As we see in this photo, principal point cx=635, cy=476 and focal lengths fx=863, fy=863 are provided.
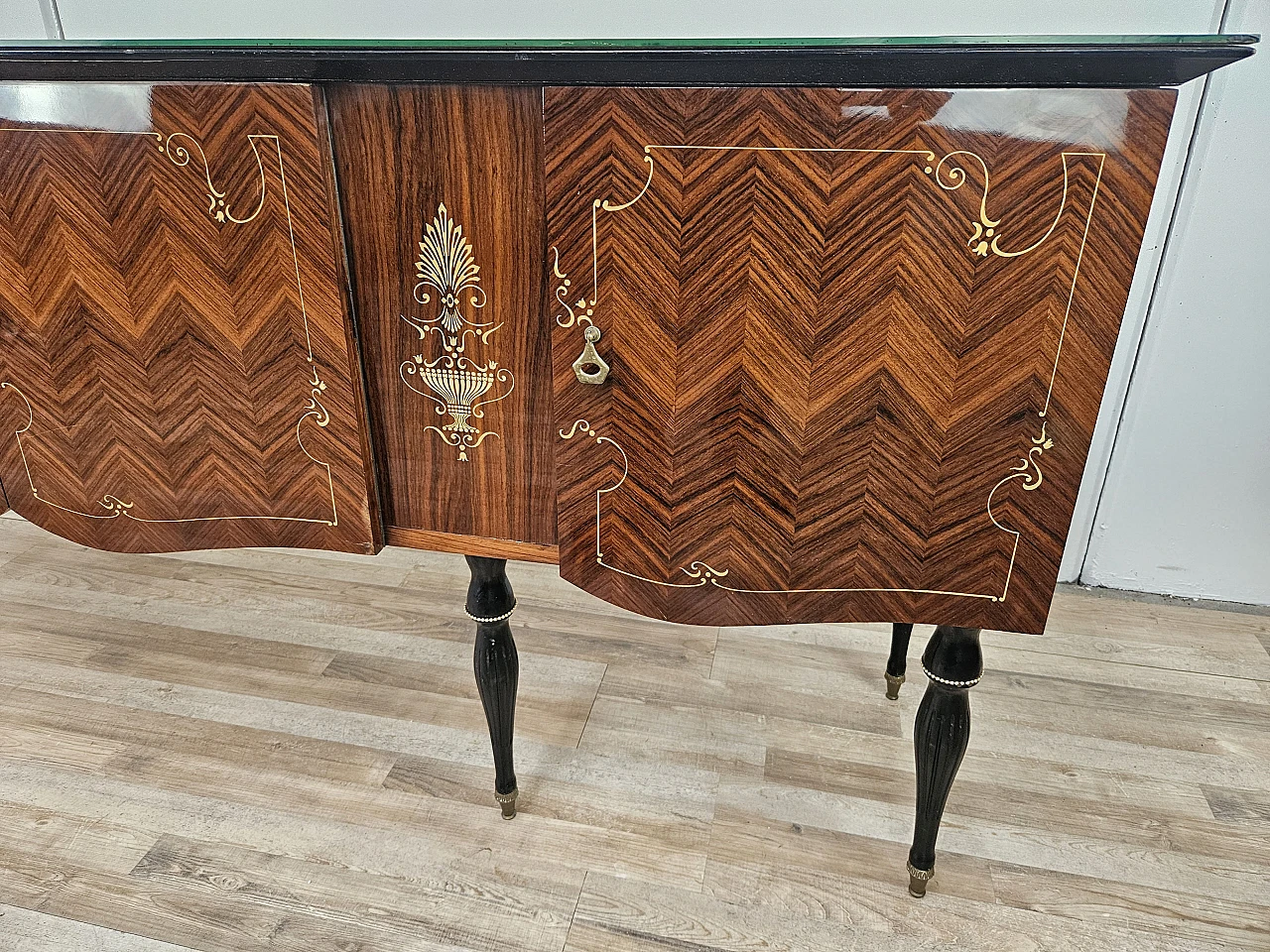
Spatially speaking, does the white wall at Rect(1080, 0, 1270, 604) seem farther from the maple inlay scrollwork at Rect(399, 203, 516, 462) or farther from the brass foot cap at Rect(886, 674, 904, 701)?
the maple inlay scrollwork at Rect(399, 203, 516, 462)

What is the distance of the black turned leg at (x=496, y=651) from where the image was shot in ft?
3.45

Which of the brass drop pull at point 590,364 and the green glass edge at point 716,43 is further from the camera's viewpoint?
the brass drop pull at point 590,364

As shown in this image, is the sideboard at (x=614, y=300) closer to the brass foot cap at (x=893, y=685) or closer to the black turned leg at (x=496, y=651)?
the black turned leg at (x=496, y=651)

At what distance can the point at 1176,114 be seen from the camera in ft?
4.89

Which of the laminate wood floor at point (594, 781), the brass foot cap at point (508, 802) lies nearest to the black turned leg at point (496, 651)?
the brass foot cap at point (508, 802)

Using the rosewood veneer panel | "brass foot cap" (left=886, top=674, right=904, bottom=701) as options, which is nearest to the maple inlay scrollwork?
the rosewood veneer panel

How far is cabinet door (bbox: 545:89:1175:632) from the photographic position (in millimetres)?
688

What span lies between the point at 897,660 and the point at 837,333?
0.82m

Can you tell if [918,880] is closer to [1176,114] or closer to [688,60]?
[688,60]

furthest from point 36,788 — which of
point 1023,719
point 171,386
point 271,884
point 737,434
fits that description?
point 1023,719

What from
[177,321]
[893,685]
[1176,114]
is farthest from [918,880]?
[1176,114]

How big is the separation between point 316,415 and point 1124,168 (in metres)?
0.77

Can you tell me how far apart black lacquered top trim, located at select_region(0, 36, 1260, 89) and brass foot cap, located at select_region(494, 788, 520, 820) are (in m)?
0.89

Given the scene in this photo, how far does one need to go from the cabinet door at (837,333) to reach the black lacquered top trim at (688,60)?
0.05 feet
